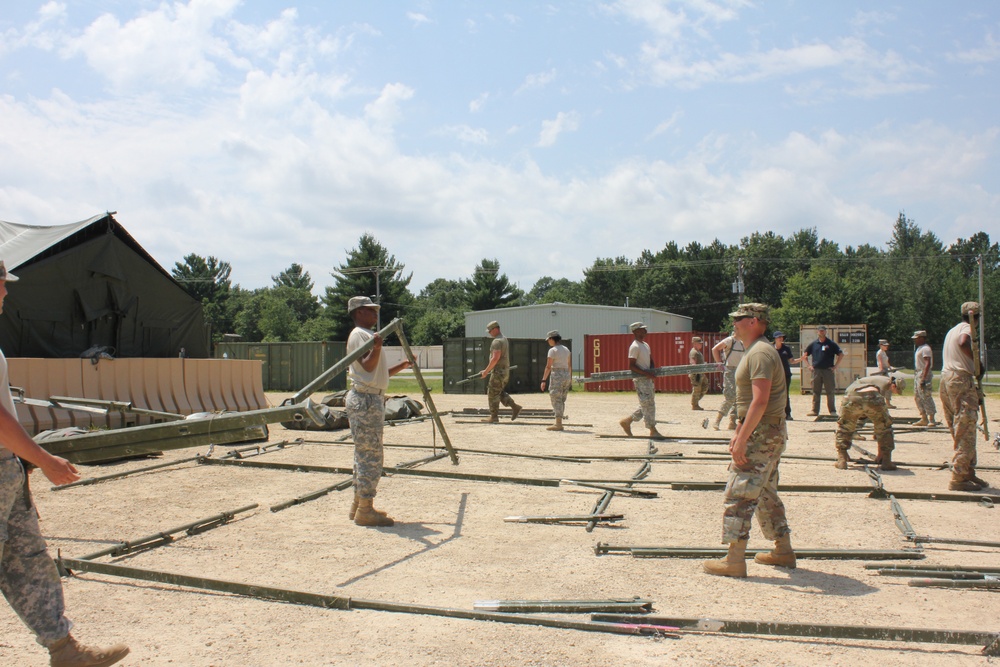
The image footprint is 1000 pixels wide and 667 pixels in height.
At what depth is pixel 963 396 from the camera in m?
8.11

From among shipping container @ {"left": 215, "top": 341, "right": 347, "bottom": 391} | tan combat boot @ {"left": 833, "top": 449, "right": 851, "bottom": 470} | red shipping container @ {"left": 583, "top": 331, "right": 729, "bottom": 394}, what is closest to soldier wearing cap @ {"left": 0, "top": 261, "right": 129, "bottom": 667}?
tan combat boot @ {"left": 833, "top": 449, "right": 851, "bottom": 470}

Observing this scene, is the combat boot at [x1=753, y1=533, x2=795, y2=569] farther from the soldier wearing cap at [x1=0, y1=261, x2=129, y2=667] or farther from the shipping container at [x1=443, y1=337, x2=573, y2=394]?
the shipping container at [x1=443, y1=337, x2=573, y2=394]

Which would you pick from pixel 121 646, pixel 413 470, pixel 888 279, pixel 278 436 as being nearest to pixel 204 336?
pixel 278 436

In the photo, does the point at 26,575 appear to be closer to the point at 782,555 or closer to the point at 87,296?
the point at 782,555

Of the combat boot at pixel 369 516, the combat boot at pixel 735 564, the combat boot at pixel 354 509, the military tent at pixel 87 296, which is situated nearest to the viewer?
the combat boot at pixel 735 564

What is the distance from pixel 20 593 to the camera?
350 centimetres

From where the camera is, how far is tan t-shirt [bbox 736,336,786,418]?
5.10 metres

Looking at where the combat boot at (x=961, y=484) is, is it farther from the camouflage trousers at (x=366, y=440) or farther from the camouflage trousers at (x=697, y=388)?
the camouflage trousers at (x=697, y=388)

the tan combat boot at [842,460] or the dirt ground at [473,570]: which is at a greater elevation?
the tan combat boot at [842,460]

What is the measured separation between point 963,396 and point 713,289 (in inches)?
3160

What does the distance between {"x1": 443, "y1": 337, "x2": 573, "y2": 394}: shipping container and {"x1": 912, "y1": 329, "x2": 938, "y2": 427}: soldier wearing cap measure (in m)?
15.5

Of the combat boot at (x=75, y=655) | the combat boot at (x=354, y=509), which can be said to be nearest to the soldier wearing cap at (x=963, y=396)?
the combat boot at (x=354, y=509)

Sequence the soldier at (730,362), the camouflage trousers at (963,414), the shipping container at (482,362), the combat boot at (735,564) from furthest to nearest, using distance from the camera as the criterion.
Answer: the shipping container at (482,362), the soldier at (730,362), the camouflage trousers at (963,414), the combat boot at (735,564)

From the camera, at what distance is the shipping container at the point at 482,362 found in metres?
29.1
